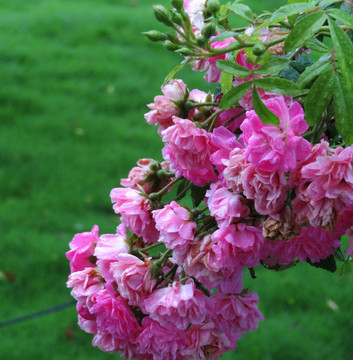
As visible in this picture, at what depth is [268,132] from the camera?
65cm

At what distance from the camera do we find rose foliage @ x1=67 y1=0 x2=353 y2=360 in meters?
0.64

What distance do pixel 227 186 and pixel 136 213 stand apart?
0.54 feet

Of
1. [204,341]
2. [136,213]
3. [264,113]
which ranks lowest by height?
[204,341]

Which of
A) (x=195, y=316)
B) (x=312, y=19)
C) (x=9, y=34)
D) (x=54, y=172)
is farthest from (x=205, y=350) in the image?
(x=9, y=34)

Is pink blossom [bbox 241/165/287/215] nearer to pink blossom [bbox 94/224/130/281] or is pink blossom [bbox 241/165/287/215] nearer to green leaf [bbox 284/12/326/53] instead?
green leaf [bbox 284/12/326/53]

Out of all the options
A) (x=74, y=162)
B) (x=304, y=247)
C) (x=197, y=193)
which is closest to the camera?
(x=304, y=247)

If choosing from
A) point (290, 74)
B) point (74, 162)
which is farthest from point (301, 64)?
point (74, 162)

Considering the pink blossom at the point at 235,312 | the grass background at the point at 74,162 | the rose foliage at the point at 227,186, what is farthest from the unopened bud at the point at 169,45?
the grass background at the point at 74,162

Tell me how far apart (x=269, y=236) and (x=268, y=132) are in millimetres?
113

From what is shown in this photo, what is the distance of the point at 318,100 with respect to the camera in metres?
0.65

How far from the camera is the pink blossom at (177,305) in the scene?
0.78 metres

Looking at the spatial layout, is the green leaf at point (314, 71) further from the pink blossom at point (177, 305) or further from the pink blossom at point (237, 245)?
the pink blossom at point (177, 305)

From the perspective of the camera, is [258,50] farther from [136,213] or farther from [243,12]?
[136,213]

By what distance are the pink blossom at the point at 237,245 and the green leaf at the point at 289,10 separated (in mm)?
234
